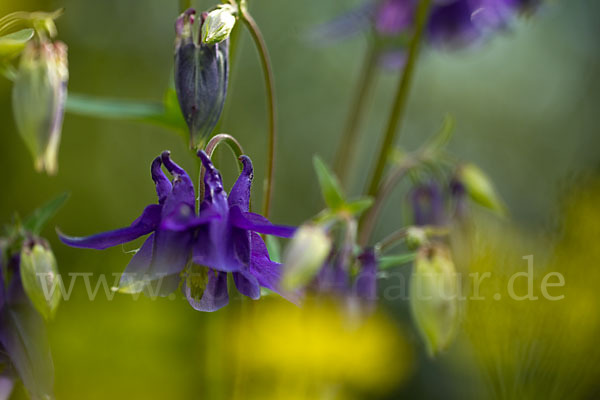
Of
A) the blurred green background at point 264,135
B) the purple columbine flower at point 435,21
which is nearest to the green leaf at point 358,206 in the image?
the purple columbine flower at point 435,21

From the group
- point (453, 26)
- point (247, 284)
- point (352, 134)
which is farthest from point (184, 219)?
point (453, 26)

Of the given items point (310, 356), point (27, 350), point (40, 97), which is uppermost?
point (40, 97)

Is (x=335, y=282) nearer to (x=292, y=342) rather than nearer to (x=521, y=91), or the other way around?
(x=292, y=342)

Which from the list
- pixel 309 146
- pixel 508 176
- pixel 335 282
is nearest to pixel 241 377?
pixel 335 282

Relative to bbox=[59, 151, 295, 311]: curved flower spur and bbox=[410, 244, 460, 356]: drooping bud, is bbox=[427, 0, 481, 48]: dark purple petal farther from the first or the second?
bbox=[59, 151, 295, 311]: curved flower spur

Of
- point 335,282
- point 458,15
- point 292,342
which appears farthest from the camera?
point 458,15

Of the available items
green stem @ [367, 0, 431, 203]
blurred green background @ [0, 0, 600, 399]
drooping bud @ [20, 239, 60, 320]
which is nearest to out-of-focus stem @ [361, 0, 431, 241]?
green stem @ [367, 0, 431, 203]

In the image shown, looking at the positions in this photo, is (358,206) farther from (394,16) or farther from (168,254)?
(394,16)
